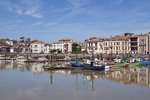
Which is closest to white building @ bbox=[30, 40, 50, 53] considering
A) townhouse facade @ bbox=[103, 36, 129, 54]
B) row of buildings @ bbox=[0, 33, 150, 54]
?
row of buildings @ bbox=[0, 33, 150, 54]

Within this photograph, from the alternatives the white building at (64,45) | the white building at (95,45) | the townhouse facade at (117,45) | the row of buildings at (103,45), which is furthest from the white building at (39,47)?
the townhouse facade at (117,45)

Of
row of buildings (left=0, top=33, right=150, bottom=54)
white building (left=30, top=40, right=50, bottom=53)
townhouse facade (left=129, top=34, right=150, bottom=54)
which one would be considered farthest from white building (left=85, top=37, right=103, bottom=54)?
white building (left=30, top=40, right=50, bottom=53)

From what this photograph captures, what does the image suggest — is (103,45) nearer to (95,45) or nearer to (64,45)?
(95,45)

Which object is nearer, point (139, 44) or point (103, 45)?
point (139, 44)

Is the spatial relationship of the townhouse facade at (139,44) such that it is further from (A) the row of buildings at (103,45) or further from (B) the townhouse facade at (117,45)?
(B) the townhouse facade at (117,45)

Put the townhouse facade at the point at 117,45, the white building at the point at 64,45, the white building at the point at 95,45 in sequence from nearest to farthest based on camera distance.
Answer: the townhouse facade at the point at 117,45, the white building at the point at 95,45, the white building at the point at 64,45

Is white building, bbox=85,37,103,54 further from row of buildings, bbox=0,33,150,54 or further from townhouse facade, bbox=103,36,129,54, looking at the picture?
townhouse facade, bbox=103,36,129,54

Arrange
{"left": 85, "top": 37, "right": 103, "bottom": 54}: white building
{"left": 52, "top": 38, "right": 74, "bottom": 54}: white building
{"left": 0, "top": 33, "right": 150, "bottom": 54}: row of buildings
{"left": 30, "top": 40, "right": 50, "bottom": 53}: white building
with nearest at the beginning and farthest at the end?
{"left": 0, "top": 33, "right": 150, "bottom": 54}: row of buildings
{"left": 85, "top": 37, "right": 103, "bottom": 54}: white building
{"left": 52, "top": 38, "right": 74, "bottom": 54}: white building
{"left": 30, "top": 40, "right": 50, "bottom": 53}: white building

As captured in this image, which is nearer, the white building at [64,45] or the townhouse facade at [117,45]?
the townhouse facade at [117,45]

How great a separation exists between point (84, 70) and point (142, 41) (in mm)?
51982

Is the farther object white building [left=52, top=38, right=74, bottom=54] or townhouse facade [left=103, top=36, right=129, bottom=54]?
white building [left=52, top=38, right=74, bottom=54]

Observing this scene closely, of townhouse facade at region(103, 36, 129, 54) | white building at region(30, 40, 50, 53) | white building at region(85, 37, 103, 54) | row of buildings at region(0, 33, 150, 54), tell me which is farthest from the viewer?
white building at region(30, 40, 50, 53)

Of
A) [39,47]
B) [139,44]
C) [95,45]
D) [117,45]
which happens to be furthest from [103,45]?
[39,47]

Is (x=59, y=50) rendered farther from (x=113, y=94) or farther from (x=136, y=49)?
(x=113, y=94)
